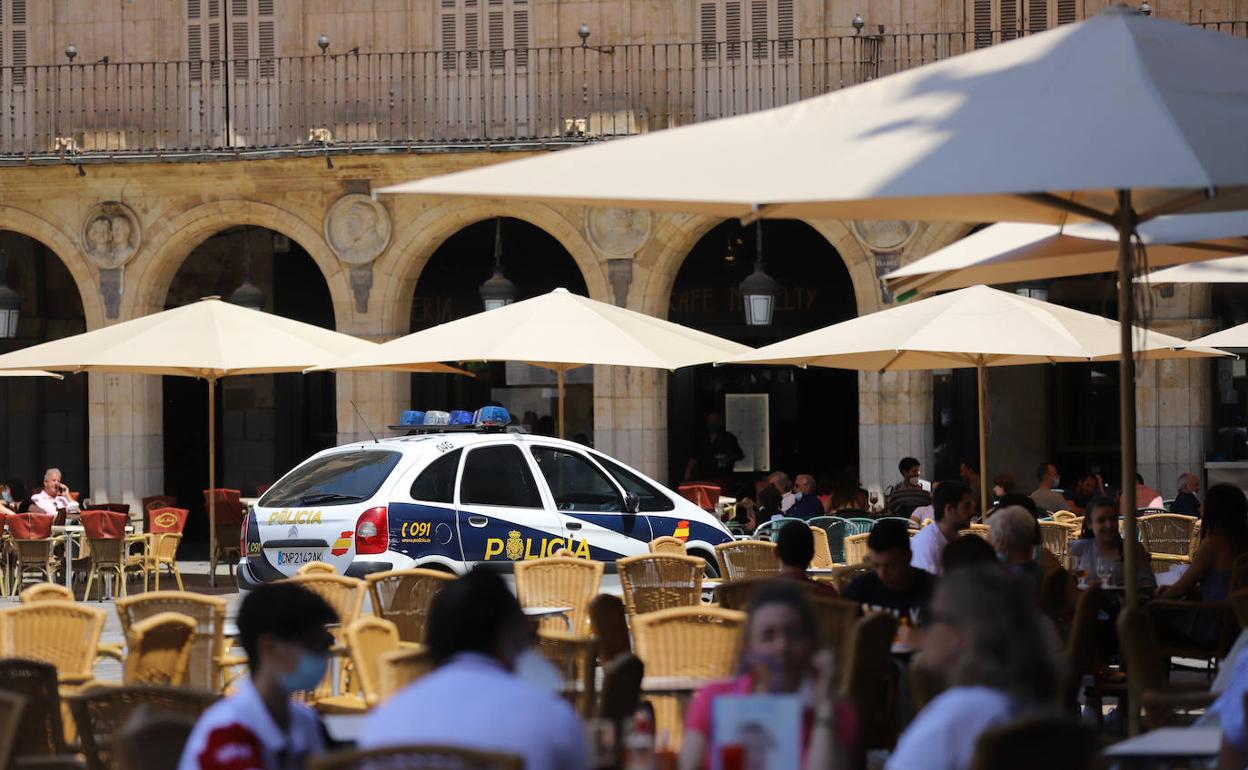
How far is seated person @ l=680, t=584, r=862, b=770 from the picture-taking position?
152 inches

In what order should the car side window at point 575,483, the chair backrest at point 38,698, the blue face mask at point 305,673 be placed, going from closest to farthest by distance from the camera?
the blue face mask at point 305,673
the chair backrest at point 38,698
the car side window at point 575,483

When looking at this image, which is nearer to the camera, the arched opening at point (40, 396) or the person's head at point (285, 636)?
the person's head at point (285, 636)

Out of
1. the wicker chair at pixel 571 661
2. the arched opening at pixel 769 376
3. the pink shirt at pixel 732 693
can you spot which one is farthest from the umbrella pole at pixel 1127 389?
the arched opening at pixel 769 376

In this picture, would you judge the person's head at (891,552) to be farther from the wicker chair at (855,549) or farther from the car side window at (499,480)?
the car side window at (499,480)

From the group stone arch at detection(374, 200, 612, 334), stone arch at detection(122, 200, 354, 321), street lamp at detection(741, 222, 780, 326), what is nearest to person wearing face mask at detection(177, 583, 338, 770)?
street lamp at detection(741, 222, 780, 326)

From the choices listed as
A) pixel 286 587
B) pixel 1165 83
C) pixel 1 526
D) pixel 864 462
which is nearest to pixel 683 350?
pixel 864 462

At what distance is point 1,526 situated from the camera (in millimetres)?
17469

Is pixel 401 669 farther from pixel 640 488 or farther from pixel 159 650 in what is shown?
pixel 640 488

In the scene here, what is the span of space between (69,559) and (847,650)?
11.7 m

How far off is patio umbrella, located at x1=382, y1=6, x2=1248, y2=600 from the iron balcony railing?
13584mm

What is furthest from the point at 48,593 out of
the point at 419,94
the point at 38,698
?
the point at 419,94

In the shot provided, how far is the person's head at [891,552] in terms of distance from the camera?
736 cm

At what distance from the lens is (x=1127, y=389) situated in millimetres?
7512

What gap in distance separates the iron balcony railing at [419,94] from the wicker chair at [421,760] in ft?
54.4
